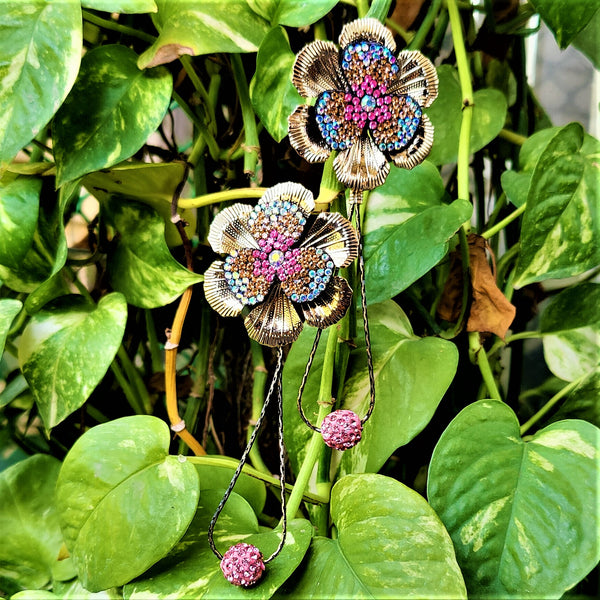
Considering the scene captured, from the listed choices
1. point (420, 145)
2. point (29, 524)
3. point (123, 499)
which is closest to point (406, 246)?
point (420, 145)

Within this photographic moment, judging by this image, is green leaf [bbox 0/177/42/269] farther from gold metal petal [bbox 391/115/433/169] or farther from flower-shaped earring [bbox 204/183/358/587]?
gold metal petal [bbox 391/115/433/169]

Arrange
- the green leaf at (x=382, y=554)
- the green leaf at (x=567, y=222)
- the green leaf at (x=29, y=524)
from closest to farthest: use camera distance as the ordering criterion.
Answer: the green leaf at (x=382, y=554) < the green leaf at (x=567, y=222) < the green leaf at (x=29, y=524)

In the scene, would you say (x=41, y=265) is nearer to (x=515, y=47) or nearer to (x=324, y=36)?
(x=324, y=36)

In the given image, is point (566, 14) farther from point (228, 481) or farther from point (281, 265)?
point (228, 481)

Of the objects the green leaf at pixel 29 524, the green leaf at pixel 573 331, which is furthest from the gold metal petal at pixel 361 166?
the green leaf at pixel 29 524

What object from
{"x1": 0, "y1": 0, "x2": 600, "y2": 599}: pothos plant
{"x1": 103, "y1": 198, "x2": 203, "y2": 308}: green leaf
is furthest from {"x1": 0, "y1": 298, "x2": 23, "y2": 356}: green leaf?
{"x1": 103, "y1": 198, "x2": 203, "y2": 308}: green leaf

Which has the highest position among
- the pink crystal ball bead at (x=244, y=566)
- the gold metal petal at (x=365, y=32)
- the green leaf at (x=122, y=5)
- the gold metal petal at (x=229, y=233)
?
the gold metal petal at (x=365, y=32)

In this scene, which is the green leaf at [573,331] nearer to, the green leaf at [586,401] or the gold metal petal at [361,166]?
the green leaf at [586,401]

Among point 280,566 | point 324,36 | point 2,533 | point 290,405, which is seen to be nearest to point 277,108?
point 324,36
